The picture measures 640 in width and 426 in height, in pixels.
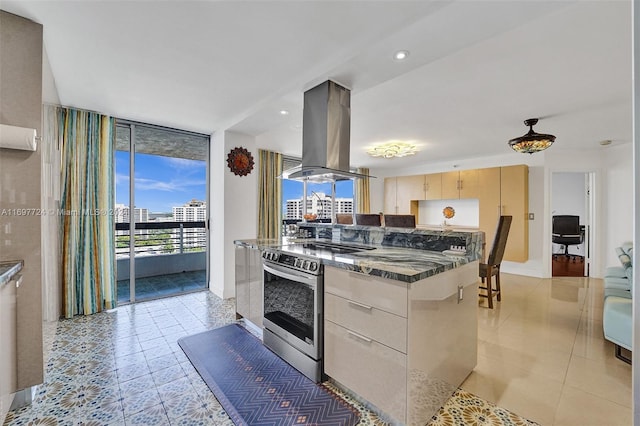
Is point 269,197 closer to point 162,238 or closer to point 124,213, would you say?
point 162,238

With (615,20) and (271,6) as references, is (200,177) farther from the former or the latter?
(615,20)

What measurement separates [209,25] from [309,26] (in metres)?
0.63

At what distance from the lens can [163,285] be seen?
4.15 meters

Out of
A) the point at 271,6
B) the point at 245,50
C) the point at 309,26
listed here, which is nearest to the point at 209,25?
the point at 245,50

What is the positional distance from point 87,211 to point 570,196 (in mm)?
9688

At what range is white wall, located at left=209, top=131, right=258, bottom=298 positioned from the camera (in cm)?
364

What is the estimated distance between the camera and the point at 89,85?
8.10 feet

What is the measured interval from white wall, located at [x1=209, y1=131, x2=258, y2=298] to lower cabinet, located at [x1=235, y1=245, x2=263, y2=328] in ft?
2.97

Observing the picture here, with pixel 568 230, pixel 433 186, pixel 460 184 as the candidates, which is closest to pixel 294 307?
pixel 460 184

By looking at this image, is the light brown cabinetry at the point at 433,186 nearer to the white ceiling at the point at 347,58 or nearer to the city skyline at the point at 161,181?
the white ceiling at the point at 347,58

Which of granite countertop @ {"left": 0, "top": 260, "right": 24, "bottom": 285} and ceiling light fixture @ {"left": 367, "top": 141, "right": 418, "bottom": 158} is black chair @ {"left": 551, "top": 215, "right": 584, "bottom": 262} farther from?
granite countertop @ {"left": 0, "top": 260, "right": 24, "bottom": 285}

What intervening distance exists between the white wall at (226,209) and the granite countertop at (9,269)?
2089mm

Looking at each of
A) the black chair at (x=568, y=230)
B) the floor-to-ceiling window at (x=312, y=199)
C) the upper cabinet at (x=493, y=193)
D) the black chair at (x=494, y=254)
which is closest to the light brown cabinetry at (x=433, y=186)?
the upper cabinet at (x=493, y=193)

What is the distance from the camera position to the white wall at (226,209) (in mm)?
3637
